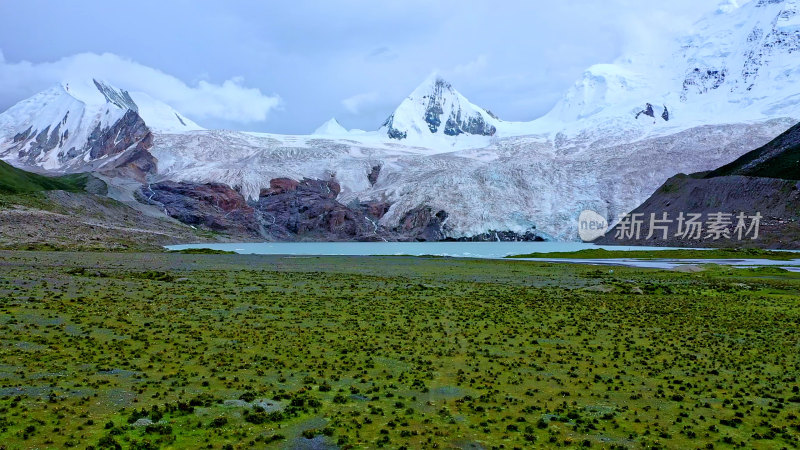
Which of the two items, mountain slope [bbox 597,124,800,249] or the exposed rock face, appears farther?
mountain slope [bbox 597,124,800,249]

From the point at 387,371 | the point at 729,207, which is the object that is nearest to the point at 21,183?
the point at 387,371

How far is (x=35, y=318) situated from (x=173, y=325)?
6938 millimetres

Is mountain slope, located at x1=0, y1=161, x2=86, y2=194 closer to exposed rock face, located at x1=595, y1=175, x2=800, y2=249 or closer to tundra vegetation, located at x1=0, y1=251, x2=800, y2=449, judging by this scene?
tundra vegetation, located at x1=0, y1=251, x2=800, y2=449

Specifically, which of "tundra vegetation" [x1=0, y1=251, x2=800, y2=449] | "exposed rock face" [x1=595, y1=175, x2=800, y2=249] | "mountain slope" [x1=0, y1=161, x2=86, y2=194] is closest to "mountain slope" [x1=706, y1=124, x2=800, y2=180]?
"exposed rock face" [x1=595, y1=175, x2=800, y2=249]

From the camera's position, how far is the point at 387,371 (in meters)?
22.5

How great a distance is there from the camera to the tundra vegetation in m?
16.0

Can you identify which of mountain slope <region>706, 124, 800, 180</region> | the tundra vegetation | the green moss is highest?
mountain slope <region>706, 124, 800, 180</region>

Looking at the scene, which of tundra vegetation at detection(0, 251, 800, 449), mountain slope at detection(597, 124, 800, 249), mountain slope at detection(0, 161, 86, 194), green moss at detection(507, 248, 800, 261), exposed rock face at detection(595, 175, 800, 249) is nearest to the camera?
tundra vegetation at detection(0, 251, 800, 449)

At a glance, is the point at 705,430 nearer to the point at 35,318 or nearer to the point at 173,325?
the point at 173,325

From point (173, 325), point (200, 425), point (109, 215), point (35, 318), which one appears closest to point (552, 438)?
point (200, 425)

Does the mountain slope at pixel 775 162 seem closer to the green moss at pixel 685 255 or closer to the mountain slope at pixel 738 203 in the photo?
the mountain slope at pixel 738 203

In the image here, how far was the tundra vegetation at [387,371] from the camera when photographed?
16.0 metres

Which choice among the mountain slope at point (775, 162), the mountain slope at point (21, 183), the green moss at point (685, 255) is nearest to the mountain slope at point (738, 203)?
the mountain slope at point (775, 162)

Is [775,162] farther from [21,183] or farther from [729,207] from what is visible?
[21,183]
